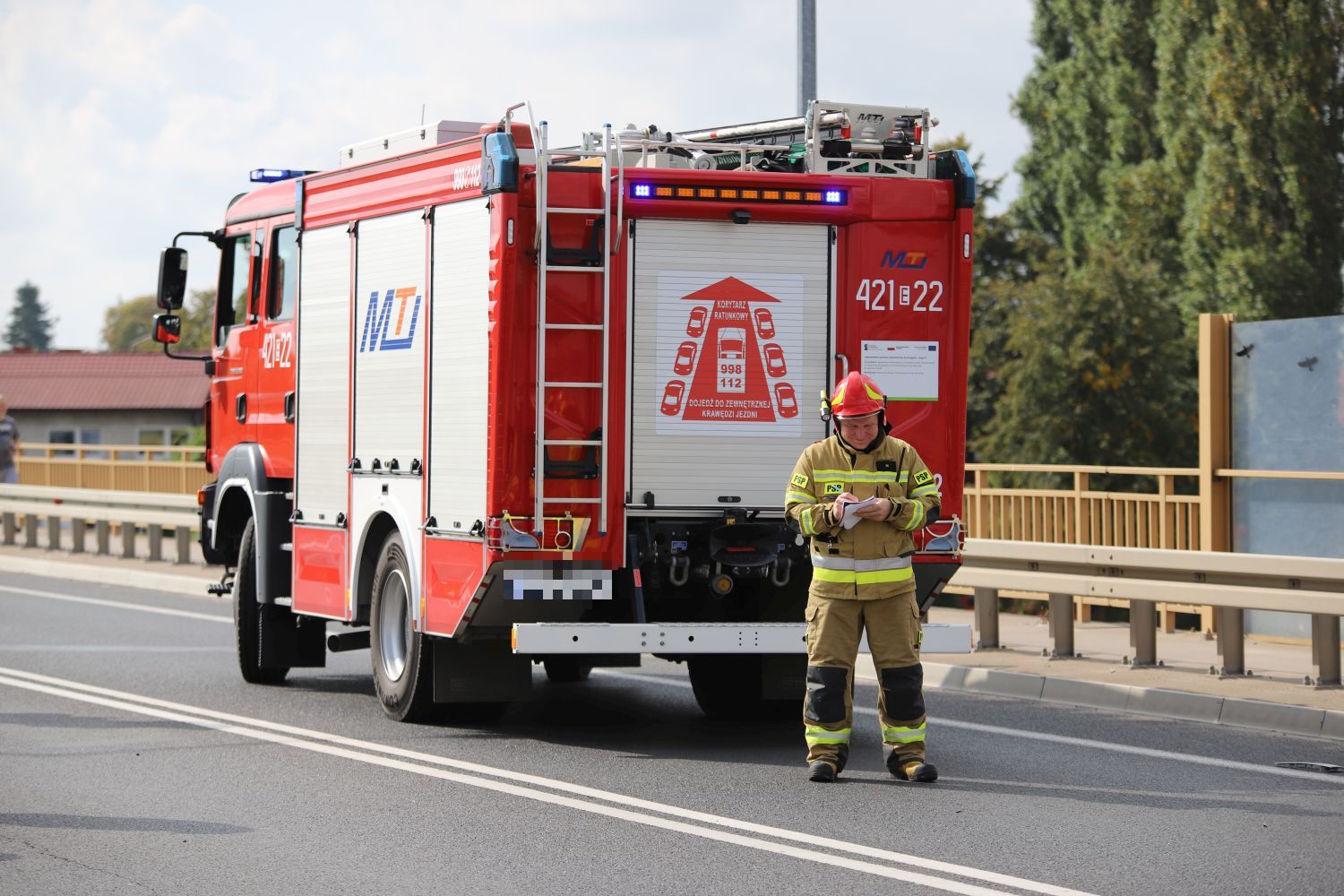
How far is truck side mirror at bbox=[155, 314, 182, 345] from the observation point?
13.6 metres

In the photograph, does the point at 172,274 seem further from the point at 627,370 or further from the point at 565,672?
the point at 627,370

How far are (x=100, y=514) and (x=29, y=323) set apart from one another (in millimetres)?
174940

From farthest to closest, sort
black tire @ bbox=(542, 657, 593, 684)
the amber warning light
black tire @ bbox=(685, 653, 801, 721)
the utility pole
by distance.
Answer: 1. the utility pole
2. black tire @ bbox=(542, 657, 593, 684)
3. black tire @ bbox=(685, 653, 801, 721)
4. the amber warning light

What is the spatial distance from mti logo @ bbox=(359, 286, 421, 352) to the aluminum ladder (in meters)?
1.14

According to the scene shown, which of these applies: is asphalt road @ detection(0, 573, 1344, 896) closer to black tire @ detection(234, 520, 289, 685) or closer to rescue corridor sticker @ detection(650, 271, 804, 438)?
black tire @ detection(234, 520, 289, 685)

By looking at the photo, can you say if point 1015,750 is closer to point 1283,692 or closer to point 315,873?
point 1283,692

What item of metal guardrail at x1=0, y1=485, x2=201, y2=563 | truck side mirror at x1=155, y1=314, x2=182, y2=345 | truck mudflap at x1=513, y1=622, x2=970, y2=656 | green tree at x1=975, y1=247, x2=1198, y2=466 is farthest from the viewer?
green tree at x1=975, y1=247, x2=1198, y2=466

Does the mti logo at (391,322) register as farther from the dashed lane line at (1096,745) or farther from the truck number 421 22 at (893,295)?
the dashed lane line at (1096,745)

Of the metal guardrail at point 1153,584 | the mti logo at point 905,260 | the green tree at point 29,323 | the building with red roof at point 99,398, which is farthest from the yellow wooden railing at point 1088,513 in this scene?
the green tree at point 29,323

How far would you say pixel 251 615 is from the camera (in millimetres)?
12922

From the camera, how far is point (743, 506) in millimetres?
10086

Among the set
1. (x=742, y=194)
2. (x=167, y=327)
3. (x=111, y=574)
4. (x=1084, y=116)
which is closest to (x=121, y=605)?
(x=111, y=574)

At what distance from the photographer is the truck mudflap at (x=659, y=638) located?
9469 millimetres

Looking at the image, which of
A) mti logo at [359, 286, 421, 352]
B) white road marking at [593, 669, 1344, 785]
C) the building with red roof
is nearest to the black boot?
white road marking at [593, 669, 1344, 785]
